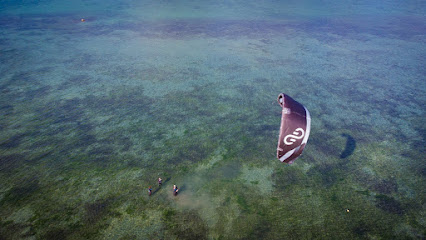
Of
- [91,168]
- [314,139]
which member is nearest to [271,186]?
[314,139]

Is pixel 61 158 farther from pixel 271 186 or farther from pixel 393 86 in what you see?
pixel 393 86

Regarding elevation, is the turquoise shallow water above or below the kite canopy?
below

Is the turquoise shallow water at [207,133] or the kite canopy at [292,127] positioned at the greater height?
the kite canopy at [292,127]

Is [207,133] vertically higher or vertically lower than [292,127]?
lower

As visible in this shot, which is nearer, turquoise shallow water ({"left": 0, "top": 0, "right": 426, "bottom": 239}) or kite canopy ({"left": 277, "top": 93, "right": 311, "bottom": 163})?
kite canopy ({"left": 277, "top": 93, "right": 311, "bottom": 163})
